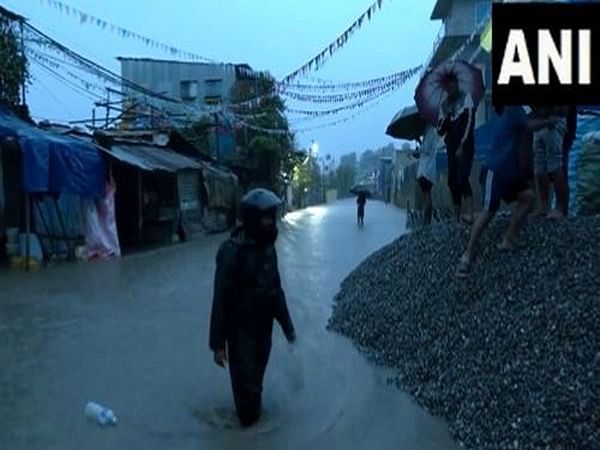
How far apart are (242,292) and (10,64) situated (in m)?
13.4

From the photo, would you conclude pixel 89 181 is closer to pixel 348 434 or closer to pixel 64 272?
pixel 64 272

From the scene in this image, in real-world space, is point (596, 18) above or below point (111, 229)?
above

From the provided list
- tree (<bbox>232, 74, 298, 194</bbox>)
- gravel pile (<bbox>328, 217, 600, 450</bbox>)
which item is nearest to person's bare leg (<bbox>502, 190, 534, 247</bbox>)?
gravel pile (<bbox>328, 217, 600, 450</bbox>)

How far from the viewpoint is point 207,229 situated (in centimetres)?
2397

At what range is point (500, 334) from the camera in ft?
16.5

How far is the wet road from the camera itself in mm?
4633

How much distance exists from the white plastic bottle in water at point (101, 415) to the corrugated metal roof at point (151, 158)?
1133 centimetres

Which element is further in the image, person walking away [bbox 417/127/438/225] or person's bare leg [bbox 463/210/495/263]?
person walking away [bbox 417/127/438/225]

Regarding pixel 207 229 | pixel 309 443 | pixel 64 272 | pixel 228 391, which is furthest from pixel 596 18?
pixel 207 229

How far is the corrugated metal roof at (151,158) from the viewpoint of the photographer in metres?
16.7

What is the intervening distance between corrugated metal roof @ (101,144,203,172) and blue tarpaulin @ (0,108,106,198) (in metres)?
0.80

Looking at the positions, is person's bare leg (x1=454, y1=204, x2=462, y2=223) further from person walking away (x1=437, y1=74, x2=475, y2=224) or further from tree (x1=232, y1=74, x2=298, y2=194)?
tree (x1=232, y1=74, x2=298, y2=194)

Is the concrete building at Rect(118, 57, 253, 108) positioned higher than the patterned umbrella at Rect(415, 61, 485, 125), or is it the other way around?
the concrete building at Rect(118, 57, 253, 108)

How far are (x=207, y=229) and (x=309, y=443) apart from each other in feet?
64.6
